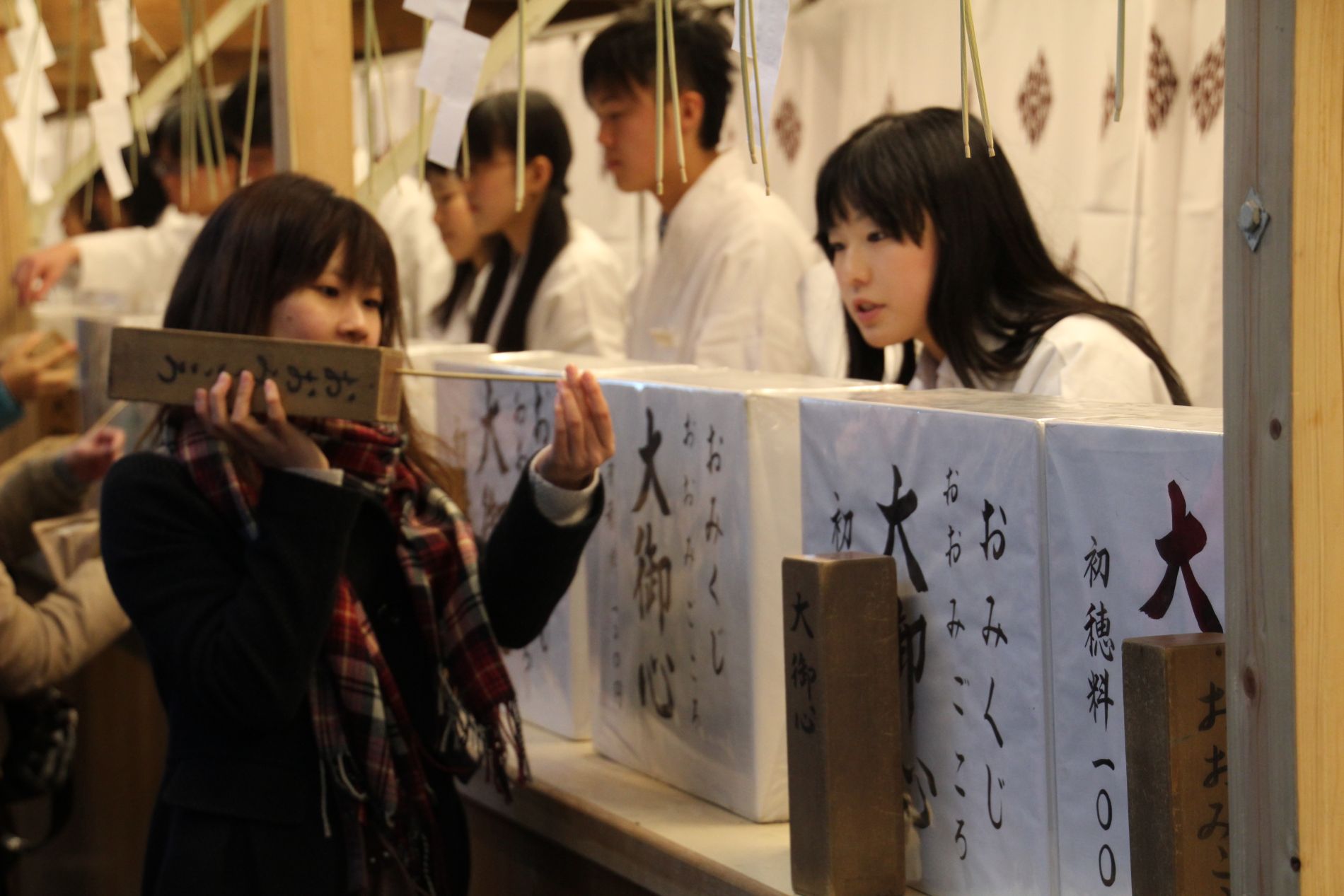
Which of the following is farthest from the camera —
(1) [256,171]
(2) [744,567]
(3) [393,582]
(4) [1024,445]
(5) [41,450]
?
(1) [256,171]

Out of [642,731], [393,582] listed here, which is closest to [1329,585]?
[642,731]

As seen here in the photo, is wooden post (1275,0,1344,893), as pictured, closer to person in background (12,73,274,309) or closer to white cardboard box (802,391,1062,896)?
white cardboard box (802,391,1062,896)

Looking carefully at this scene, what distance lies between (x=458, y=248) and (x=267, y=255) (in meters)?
1.73

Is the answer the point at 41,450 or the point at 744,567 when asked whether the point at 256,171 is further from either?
the point at 744,567

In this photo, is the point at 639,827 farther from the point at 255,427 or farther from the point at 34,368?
the point at 34,368

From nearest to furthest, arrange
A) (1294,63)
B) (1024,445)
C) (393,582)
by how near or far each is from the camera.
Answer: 1. (1294,63)
2. (1024,445)
3. (393,582)

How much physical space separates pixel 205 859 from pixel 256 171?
221cm

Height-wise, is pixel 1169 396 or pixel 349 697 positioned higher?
pixel 1169 396

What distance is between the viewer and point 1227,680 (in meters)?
→ 0.78

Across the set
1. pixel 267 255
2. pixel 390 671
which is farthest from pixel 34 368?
pixel 390 671

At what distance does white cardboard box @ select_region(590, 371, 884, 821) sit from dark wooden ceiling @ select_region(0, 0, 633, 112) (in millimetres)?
1488

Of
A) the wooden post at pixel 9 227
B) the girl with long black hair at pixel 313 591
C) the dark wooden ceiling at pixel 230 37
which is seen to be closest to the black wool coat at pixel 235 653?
the girl with long black hair at pixel 313 591

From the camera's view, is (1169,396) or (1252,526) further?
(1169,396)

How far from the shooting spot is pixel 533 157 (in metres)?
2.91
